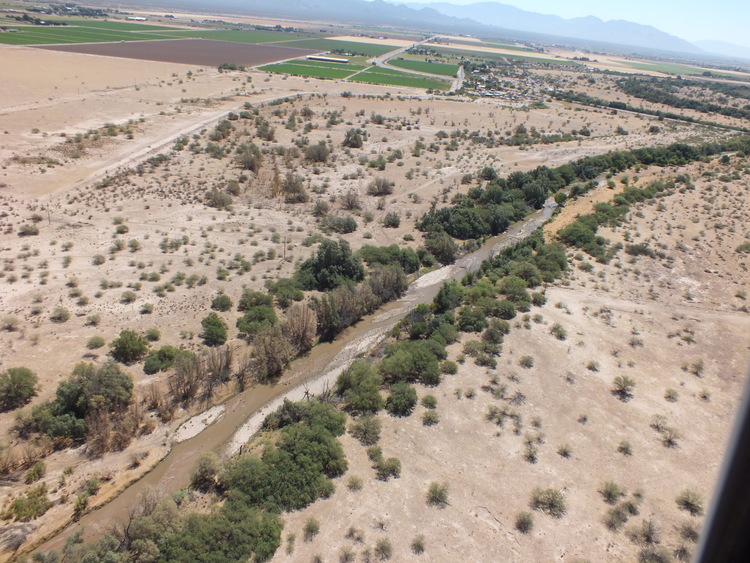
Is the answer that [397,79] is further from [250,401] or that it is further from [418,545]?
[418,545]

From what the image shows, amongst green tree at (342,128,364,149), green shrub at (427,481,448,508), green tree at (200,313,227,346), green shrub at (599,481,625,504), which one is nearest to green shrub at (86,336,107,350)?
green tree at (200,313,227,346)

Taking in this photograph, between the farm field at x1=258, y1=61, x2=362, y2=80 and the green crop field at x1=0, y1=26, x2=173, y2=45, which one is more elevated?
the green crop field at x1=0, y1=26, x2=173, y2=45

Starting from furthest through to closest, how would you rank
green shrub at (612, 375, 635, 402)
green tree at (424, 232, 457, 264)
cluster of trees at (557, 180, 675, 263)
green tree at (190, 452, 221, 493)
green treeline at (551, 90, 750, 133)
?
green treeline at (551, 90, 750, 133), cluster of trees at (557, 180, 675, 263), green tree at (424, 232, 457, 264), green shrub at (612, 375, 635, 402), green tree at (190, 452, 221, 493)

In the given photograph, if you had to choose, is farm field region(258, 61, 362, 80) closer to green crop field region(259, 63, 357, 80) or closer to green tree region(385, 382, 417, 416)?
green crop field region(259, 63, 357, 80)

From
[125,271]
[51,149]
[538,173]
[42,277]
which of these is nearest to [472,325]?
[125,271]

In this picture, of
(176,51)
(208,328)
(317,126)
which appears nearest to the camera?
(208,328)

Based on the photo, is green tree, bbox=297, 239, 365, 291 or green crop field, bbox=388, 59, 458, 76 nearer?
green tree, bbox=297, 239, 365, 291

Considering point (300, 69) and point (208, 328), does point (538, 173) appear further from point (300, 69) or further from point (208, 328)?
point (300, 69)
